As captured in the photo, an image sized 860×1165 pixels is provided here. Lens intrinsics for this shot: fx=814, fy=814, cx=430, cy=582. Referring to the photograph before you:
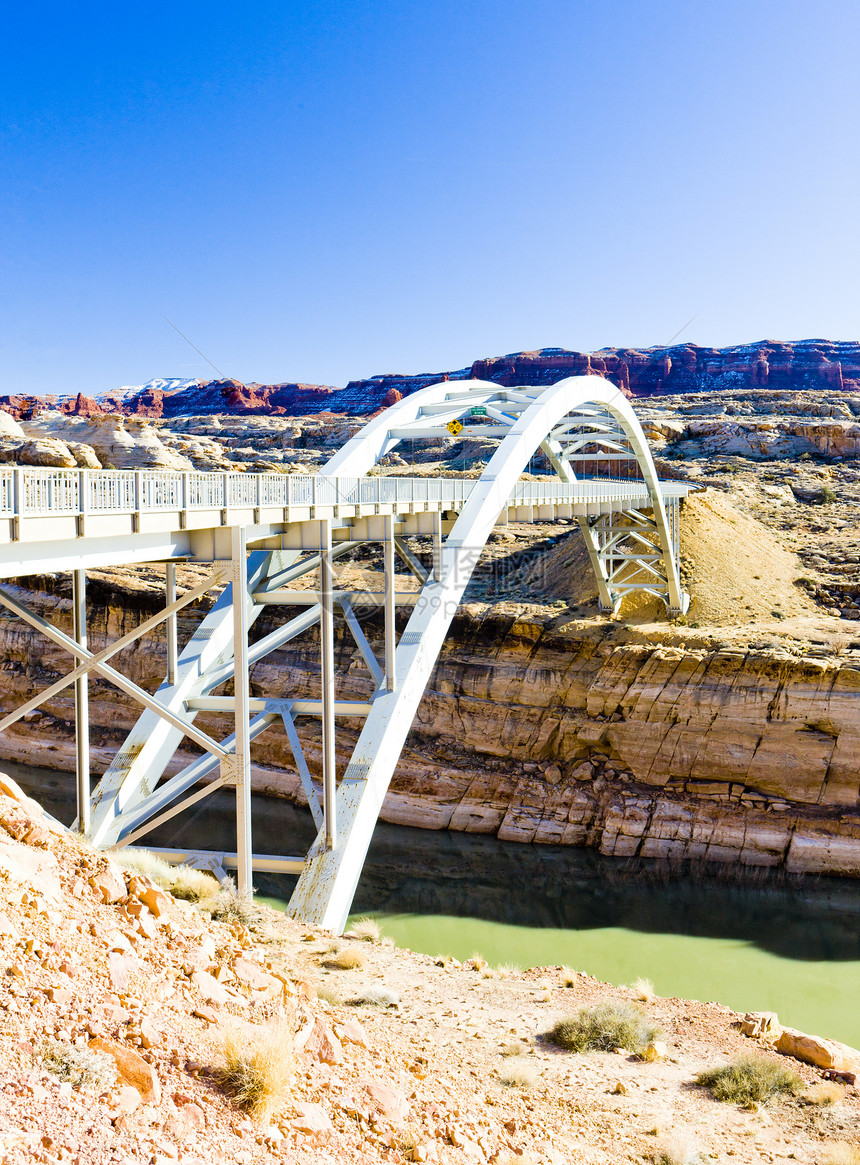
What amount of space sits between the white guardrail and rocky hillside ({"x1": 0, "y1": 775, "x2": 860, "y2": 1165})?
7.70 feet

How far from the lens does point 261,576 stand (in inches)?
544

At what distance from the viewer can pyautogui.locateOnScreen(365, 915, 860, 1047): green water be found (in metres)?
15.6

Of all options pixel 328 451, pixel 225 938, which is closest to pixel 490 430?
pixel 225 938

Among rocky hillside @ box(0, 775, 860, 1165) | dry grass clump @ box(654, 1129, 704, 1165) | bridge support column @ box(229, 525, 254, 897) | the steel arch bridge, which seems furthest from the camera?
bridge support column @ box(229, 525, 254, 897)

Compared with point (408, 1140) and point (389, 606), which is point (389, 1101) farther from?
point (389, 606)

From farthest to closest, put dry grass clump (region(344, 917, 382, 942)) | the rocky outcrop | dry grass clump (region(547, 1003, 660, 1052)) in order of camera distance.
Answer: the rocky outcrop → dry grass clump (region(344, 917, 382, 942)) → dry grass clump (region(547, 1003, 660, 1052))

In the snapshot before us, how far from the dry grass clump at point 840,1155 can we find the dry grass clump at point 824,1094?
753mm

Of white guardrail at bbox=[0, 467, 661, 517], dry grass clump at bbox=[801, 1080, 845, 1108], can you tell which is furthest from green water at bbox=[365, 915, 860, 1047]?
white guardrail at bbox=[0, 467, 661, 517]

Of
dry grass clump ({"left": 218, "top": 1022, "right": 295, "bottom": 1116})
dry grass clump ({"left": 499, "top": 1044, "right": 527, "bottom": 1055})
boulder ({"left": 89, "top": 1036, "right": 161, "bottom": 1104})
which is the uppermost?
boulder ({"left": 89, "top": 1036, "right": 161, "bottom": 1104})

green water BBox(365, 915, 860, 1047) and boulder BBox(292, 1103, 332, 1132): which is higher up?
boulder BBox(292, 1103, 332, 1132)

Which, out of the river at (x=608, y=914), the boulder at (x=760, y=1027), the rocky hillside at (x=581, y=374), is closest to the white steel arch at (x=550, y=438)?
the river at (x=608, y=914)

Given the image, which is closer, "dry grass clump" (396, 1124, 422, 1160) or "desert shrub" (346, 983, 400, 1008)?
"dry grass clump" (396, 1124, 422, 1160)

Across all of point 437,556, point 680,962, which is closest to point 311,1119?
point 437,556

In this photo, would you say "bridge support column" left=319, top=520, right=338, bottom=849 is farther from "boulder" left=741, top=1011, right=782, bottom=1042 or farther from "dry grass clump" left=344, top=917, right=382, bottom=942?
"boulder" left=741, top=1011, right=782, bottom=1042
